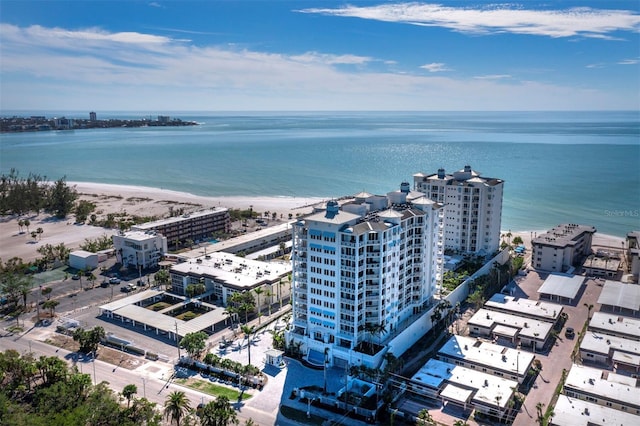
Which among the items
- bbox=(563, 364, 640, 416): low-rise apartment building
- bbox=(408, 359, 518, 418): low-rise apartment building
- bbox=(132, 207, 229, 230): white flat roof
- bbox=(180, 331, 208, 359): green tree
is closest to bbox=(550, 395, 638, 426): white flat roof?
bbox=(563, 364, 640, 416): low-rise apartment building

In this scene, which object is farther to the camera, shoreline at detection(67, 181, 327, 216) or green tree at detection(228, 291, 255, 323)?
shoreline at detection(67, 181, 327, 216)

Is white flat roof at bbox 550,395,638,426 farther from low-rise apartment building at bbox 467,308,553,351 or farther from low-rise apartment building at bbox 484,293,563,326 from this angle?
low-rise apartment building at bbox 484,293,563,326

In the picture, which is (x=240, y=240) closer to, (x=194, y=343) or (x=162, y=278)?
(x=162, y=278)

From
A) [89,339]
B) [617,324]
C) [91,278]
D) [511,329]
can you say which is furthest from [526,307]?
[91,278]

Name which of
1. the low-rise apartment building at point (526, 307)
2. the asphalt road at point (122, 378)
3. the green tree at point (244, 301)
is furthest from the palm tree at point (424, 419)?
the low-rise apartment building at point (526, 307)

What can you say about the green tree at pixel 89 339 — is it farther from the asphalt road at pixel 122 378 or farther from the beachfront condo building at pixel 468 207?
the beachfront condo building at pixel 468 207

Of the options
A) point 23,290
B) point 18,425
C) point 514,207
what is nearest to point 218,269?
point 23,290

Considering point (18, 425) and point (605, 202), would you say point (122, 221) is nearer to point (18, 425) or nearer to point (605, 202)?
point (18, 425)
